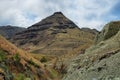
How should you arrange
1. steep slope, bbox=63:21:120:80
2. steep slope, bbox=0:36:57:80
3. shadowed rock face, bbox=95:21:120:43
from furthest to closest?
steep slope, bbox=0:36:57:80, shadowed rock face, bbox=95:21:120:43, steep slope, bbox=63:21:120:80

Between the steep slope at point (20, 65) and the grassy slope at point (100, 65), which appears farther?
the steep slope at point (20, 65)

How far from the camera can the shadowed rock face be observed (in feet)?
79.5

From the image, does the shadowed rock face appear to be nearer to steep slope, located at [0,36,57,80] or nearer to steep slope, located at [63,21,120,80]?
steep slope, located at [63,21,120,80]

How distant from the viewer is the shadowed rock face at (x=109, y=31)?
24.2 meters

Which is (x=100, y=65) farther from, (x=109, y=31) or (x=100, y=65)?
(x=109, y=31)

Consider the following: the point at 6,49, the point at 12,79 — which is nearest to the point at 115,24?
the point at 12,79

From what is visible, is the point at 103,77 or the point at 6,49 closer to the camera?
the point at 103,77

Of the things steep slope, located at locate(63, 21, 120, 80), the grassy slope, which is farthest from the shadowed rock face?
the grassy slope

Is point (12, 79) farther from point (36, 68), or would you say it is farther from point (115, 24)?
point (115, 24)

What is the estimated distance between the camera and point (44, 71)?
407 ft

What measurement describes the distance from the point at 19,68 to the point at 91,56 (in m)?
90.4

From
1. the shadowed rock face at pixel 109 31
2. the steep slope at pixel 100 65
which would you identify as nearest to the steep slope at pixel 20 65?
the shadowed rock face at pixel 109 31

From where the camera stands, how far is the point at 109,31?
79.6 feet

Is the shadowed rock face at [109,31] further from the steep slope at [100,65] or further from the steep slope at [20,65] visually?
the steep slope at [20,65]
